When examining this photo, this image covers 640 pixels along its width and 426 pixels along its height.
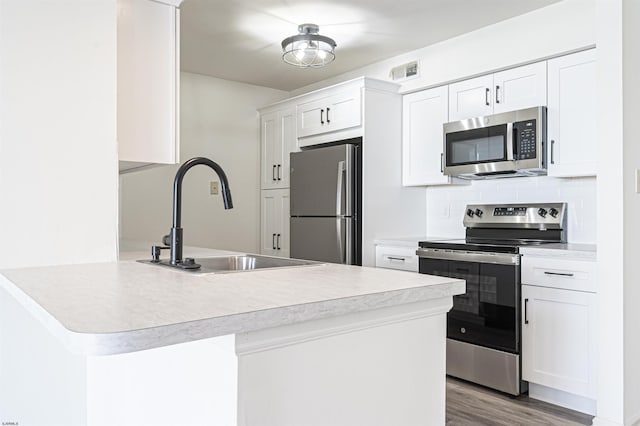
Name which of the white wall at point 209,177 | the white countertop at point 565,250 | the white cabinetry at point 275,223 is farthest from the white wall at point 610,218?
the white wall at point 209,177

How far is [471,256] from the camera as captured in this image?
3.08 m

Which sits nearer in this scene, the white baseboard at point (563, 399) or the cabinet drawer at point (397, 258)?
the white baseboard at point (563, 399)

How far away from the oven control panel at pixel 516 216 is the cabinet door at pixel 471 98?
25.9 inches

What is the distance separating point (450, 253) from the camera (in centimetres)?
320

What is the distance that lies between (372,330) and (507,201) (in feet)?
8.55

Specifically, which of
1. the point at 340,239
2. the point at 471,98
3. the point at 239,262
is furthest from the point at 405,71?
the point at 239,262

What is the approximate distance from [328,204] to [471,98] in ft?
4.22

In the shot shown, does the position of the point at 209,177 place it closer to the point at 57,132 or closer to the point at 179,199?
the point at 57,132

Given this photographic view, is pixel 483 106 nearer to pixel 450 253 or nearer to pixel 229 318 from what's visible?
pixel 450 253

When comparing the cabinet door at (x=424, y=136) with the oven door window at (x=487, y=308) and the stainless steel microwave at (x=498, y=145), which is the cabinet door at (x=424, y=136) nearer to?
the stainless steel microwave at (x=498, y=145)

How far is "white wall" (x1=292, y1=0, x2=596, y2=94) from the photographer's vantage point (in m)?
2.87

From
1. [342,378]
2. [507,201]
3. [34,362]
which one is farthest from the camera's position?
[507,201]

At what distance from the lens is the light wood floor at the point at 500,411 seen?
256 centimetres

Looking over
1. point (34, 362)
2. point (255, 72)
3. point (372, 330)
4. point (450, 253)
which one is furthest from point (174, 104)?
point (255, 72)
